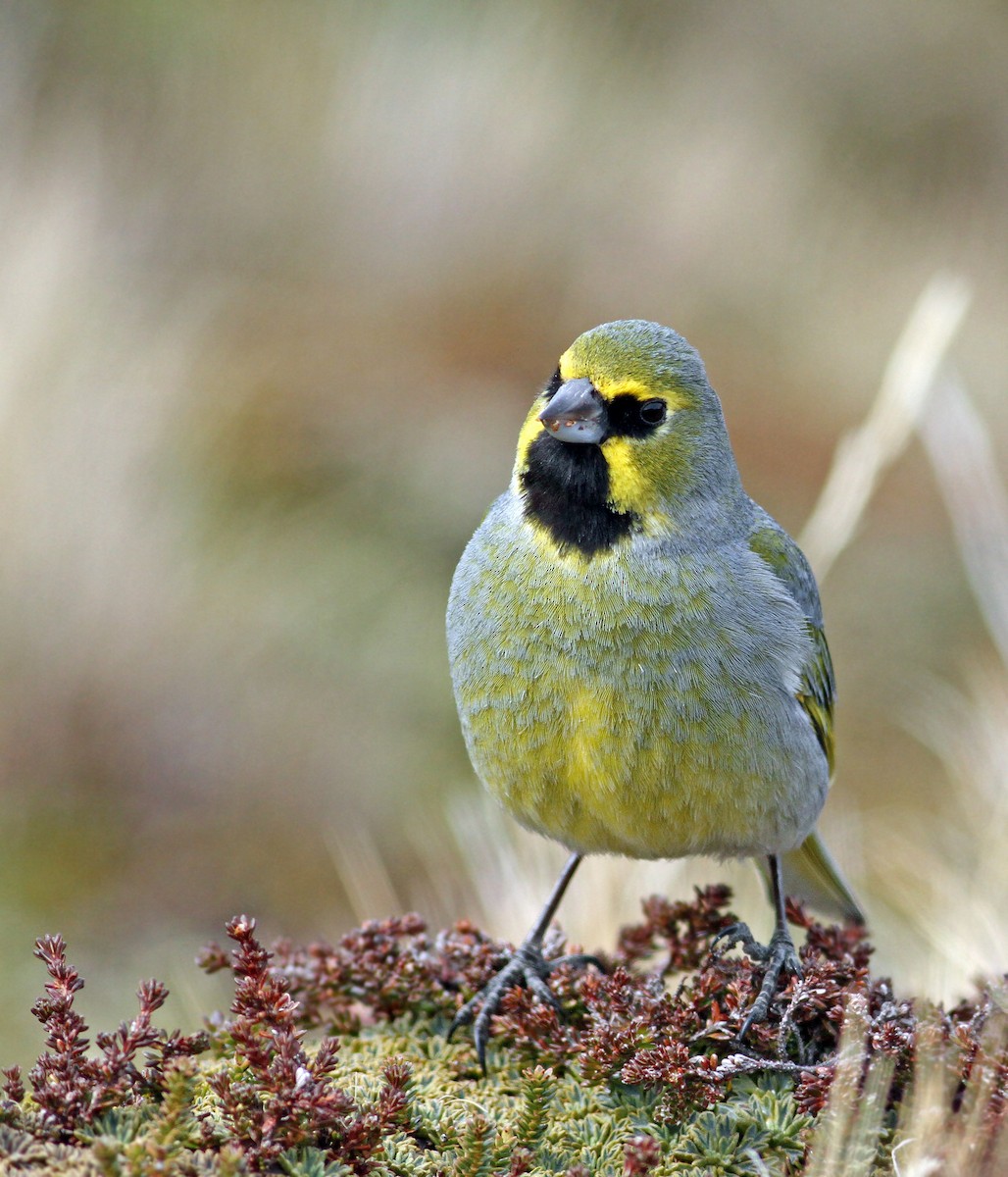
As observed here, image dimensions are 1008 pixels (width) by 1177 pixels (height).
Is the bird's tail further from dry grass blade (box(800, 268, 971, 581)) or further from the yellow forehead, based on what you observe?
the yellow forehead

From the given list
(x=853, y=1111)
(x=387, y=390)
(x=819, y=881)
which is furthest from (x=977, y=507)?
(x=387, y=390)

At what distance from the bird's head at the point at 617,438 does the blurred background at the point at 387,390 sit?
137 cm

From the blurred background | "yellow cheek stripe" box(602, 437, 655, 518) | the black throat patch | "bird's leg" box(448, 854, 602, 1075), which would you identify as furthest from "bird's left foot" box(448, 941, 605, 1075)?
"yellow cheek stripe" box(602, 437, 655, 518)

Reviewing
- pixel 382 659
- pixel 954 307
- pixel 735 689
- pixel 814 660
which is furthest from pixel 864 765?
pixel 735 689

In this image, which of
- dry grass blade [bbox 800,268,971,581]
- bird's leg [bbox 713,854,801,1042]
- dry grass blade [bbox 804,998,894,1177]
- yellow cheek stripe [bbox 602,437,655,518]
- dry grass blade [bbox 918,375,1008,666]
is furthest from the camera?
dry grass blade [bbox 918,375,1008,666]

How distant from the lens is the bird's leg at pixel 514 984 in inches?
133

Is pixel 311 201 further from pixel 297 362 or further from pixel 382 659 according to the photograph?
pixel 382 659

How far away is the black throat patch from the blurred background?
133cm

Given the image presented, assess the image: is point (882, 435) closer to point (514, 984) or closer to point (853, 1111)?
point (514, 984)

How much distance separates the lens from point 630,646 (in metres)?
3.41

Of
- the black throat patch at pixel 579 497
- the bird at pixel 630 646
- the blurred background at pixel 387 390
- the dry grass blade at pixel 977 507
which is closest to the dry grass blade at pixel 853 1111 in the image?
the bird at pixel 630 646

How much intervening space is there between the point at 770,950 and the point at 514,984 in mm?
635

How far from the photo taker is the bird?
3.38m

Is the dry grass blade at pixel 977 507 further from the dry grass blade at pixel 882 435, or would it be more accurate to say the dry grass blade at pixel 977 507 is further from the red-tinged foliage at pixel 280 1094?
the red-tinged foliage at pixel 280 1094
